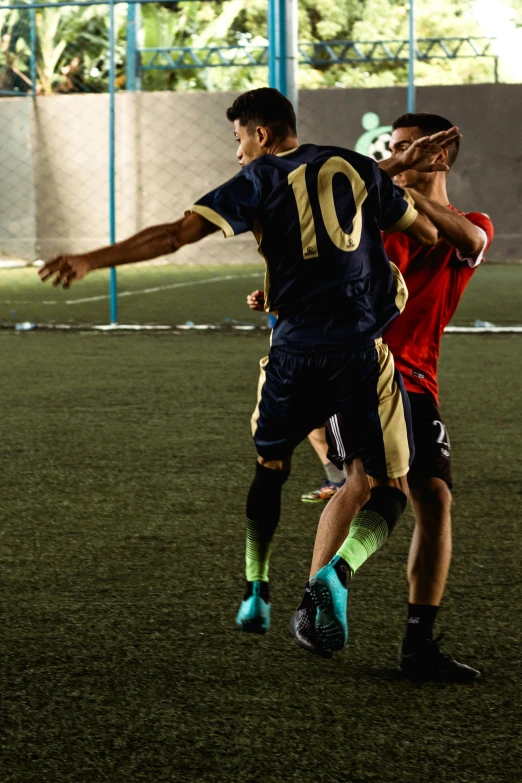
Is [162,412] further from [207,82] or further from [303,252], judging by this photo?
[207,82]

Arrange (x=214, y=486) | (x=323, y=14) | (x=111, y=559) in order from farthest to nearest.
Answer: (x=323, y=14) → (x=214, y=486) → (x=111, y=559)

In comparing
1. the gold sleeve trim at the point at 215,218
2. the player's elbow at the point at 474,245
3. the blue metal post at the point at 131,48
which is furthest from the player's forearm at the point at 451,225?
the blue metal post at the point at 131,48

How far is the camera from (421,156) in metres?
3.30

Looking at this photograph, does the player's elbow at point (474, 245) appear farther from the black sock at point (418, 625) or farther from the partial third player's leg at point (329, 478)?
the partial third player's leg at point (329, 478)

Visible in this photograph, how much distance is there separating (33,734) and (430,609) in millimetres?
1143

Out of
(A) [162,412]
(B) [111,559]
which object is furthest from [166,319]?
(B) [111,559]

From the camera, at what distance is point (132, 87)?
75.2 feet

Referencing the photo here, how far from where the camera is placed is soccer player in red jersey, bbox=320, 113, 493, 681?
10.7 ft

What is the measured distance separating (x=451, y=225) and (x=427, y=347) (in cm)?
41

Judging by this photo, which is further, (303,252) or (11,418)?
(11,418)

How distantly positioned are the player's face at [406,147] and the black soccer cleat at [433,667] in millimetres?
1276

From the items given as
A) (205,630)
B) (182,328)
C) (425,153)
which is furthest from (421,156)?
(182,328)

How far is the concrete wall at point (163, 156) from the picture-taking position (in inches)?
820

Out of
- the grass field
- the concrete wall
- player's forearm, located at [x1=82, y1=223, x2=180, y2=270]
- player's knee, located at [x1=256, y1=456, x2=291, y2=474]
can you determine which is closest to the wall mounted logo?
the concrete wall
